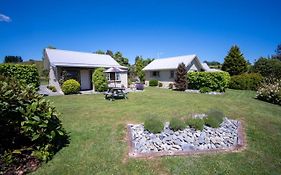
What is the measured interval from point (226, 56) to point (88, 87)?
928 inches

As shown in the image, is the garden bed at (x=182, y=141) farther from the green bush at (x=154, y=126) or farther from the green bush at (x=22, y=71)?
the green bush at (x=22, y=71)

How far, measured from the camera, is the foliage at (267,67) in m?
25.6

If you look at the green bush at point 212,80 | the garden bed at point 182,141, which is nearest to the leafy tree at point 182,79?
the green bush at point 212,80

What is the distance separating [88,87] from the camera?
22.2 meters

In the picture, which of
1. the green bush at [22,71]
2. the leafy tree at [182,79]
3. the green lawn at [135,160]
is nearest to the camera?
the green lawn at [135,160]

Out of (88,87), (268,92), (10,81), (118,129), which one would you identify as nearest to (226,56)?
(268,92)

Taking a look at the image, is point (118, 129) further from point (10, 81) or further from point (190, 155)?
point (10, 81)

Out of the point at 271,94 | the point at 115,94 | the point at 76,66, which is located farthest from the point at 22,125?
the point at 271,94

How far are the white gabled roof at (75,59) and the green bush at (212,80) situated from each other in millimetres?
11645

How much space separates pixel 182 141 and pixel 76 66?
17.1m

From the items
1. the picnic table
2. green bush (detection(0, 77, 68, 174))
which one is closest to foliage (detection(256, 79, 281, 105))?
the picnic table

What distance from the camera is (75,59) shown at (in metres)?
21.9

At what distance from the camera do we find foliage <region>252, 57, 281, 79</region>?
2562 cm

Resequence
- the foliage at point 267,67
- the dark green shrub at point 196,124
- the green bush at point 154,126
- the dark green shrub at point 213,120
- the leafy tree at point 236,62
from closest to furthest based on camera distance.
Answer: the green bush at point 154,126 < the dark green shrub at point 196,124 < the dark green shrub at point 213,120 < the foliage at point 267,67 < the leafy tree at point 236,62
